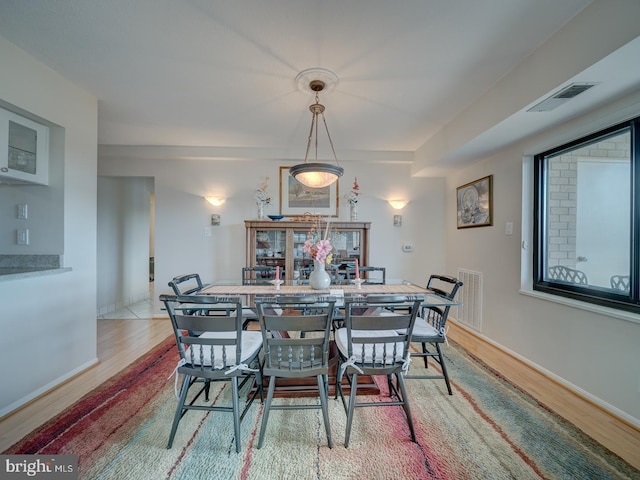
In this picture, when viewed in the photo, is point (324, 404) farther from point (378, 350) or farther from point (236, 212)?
point (236, 212)

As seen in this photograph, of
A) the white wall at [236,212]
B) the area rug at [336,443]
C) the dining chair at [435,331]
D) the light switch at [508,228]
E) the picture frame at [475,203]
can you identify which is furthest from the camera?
the white wall at [236,212]

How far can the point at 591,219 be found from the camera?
7.32 feet

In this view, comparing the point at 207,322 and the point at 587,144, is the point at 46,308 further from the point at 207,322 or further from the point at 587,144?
the point at 587,144

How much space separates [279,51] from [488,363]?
3248 millimetres

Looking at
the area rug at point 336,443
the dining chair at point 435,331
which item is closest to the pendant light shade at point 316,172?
the dining chair at point 435,331

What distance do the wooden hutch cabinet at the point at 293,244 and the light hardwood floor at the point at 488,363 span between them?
61.0 inches

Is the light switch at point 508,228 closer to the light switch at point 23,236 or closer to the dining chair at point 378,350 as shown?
the dining chair at point 378,350

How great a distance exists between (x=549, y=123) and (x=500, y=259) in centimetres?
141

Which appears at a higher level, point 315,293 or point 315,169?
point 315,169

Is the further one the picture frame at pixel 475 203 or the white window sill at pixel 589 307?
the picture frame at pixel 475 203

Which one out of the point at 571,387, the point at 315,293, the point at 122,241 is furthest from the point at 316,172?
the point at 122,241

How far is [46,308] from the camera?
6.97 feet

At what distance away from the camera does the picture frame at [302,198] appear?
4172 millimetres

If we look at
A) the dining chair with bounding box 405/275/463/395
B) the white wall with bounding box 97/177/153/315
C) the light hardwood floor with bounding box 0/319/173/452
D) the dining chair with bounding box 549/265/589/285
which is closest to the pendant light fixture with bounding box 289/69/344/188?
the dining chair with bounding box 405/275/463/395
